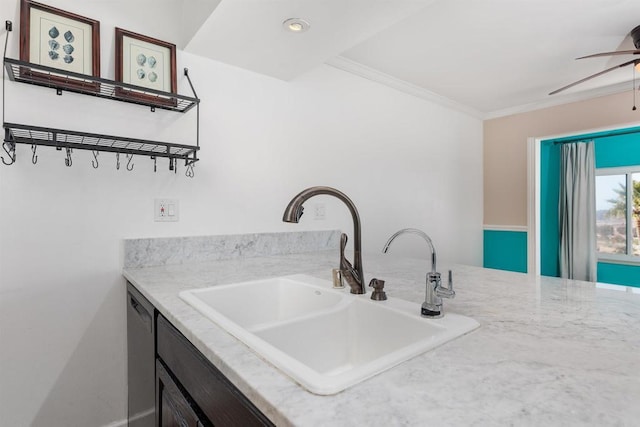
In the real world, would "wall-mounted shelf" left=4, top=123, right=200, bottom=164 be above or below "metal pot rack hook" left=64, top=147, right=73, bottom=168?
above

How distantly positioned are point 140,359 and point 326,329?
0.81m

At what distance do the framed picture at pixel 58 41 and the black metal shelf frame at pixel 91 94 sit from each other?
0.02 m

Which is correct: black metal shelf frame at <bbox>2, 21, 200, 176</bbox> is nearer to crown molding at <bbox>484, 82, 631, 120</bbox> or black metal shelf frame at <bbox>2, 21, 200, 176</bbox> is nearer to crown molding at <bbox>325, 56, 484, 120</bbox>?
crown molding at <bbox>325, 56, 484, 120</bbox>

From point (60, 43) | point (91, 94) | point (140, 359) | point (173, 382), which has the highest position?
point (60, 43)

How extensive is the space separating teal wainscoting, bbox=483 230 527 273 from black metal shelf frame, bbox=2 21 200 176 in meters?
3.34

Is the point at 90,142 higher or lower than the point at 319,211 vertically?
higher

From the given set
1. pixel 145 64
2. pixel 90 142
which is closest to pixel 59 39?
pixel 145 64

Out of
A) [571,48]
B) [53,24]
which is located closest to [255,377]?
[53,24]

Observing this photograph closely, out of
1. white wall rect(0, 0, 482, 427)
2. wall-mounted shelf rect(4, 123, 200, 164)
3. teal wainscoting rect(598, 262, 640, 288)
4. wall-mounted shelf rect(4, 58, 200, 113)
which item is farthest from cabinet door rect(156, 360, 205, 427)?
teal wainscoting rect(598, 262, 640, 288)

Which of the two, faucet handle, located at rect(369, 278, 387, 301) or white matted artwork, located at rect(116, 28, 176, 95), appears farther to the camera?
white matted artwork, located at rect(116, 28, 176, 95)

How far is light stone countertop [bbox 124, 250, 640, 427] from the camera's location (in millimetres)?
431

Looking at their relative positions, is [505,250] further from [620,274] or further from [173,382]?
[173,382]

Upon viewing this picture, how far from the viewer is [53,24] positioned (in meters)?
1.36

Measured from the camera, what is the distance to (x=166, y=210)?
1645 millimetres
